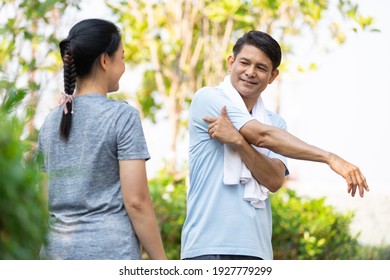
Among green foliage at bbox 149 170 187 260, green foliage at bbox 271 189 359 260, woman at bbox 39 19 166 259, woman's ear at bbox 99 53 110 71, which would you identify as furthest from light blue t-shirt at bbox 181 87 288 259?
green foliage at bbox 271 189 359 260

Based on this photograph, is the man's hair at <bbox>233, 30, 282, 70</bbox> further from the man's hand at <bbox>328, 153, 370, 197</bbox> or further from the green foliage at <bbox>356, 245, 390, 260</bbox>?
the green foliage at <bbox>356, 245, 390, 260</bbox>

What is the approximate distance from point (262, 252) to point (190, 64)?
5746 millimetres

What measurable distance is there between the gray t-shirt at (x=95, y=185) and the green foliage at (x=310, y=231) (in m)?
4.19

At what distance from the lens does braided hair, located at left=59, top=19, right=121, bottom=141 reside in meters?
2.74

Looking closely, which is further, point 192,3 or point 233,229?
point 192,3

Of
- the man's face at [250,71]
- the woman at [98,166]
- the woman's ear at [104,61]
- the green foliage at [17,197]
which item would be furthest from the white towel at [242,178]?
the green foliage at [17,197]

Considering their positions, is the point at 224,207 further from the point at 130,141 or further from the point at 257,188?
the point at 130,141

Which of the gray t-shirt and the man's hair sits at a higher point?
the man's hair

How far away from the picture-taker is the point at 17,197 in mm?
1441

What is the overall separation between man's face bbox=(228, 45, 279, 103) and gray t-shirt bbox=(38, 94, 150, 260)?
598mm

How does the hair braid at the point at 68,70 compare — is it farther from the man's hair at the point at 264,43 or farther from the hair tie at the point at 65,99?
the man's hair at the point at 264,43

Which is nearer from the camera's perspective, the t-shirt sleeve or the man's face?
the t-shirt sleeve

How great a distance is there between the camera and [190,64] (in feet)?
28.3

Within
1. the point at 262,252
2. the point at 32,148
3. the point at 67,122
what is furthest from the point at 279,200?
the point at 32,148
